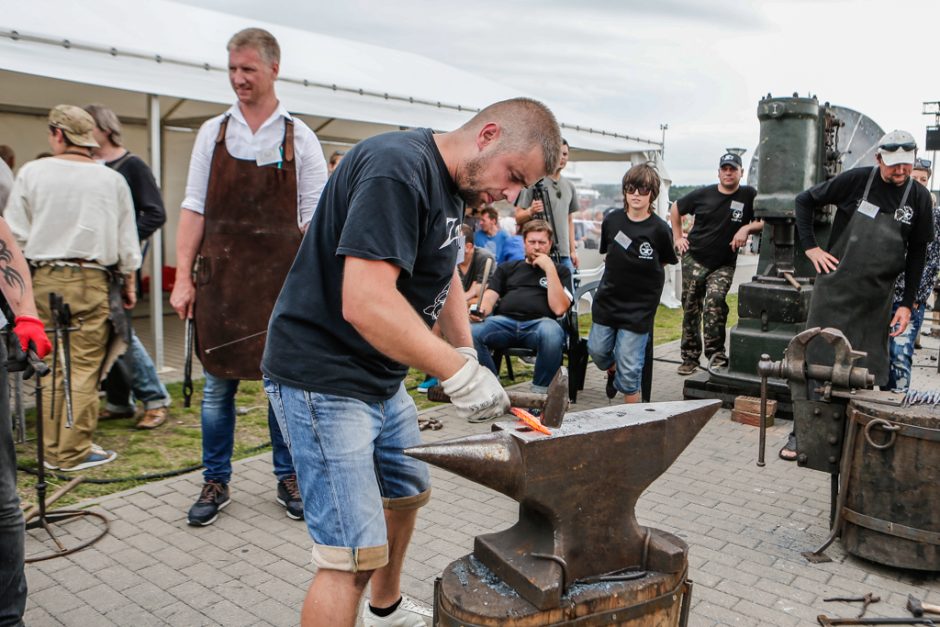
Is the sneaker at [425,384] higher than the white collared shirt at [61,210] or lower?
lower

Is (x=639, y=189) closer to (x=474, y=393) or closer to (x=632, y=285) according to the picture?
(x=632, y=285)

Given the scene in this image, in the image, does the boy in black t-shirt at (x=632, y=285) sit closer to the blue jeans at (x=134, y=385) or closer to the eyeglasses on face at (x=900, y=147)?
the eyeglasses on face at (x=900, y=147)

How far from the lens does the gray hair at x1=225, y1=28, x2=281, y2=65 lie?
3519 mm

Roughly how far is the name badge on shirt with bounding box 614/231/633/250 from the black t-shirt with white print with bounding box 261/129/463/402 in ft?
11.8

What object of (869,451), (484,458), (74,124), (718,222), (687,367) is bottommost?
(687,367)

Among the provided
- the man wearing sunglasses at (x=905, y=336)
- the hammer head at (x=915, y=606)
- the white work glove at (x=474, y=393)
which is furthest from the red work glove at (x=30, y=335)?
the man wearing sunglasses at (x=905, y=336)

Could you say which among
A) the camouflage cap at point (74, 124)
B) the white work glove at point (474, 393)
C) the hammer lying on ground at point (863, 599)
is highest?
→ the camouflage cap at point (74, 124)

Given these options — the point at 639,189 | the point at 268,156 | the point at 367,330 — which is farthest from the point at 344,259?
the point at 639,189

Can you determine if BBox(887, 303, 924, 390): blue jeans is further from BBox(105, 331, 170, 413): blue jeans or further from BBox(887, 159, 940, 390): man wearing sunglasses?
BBox(105, 331, 170, 413): blue jeans

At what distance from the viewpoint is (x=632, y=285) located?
18.5 ft

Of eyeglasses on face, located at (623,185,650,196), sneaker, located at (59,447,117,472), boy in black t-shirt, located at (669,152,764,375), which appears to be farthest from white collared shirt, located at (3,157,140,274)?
boy in black t-shirt, located at (669,152,764,375)

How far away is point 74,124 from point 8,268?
211 cm

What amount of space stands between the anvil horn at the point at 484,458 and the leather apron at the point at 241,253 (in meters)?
1.92

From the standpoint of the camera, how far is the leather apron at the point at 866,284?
16.0 feet
